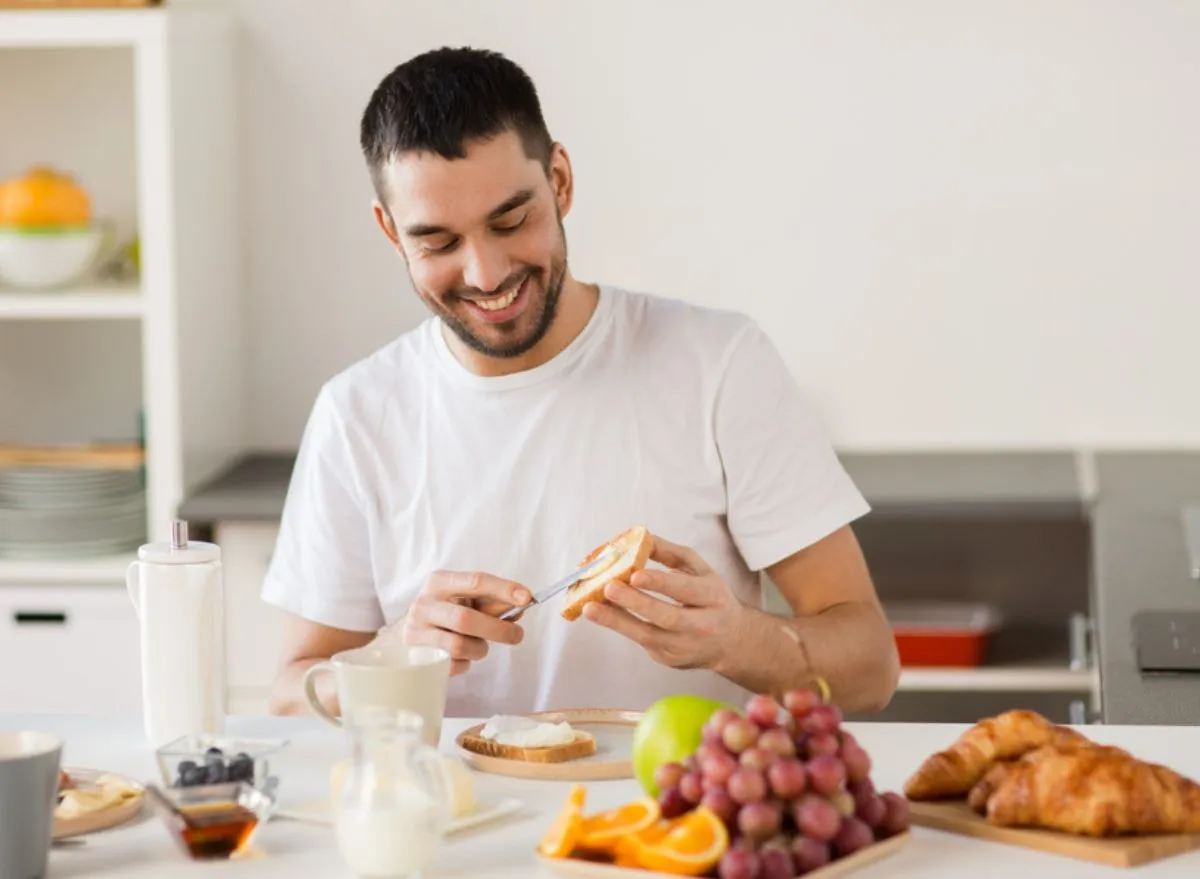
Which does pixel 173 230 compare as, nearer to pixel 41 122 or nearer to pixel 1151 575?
pixel 41 122

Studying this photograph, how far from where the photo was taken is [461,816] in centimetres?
141

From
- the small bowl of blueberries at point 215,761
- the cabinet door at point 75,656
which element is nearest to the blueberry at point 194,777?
the small bowl of blueberries at point 215,761

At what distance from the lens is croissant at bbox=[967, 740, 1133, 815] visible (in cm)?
138

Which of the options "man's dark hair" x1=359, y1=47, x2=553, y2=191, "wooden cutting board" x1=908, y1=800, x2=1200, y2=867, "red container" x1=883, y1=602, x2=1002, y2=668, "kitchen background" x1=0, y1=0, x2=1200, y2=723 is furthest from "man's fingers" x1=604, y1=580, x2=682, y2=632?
"kitchen background" x1=0, y1=0, x2=1200, y2=723

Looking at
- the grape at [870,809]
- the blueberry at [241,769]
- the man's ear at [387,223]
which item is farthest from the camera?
the man's ear at [387,223]

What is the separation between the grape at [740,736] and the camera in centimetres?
125

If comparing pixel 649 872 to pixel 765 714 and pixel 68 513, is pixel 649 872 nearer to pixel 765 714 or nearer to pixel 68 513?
pixel 765 714

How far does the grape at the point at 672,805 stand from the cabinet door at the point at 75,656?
82.2 inches

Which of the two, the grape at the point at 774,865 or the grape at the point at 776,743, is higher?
the grape at the point at 776,743

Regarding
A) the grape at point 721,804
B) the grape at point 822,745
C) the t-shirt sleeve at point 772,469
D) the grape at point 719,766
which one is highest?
the t-shirt sleeve at point 772,469

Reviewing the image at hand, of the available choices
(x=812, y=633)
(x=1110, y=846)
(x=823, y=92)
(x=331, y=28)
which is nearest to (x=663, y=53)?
(x=823, y=92)

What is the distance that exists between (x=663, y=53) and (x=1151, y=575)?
1525 mm

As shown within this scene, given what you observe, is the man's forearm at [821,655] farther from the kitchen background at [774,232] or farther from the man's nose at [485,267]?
the kitchen background at [774,232]

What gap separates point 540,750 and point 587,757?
0.05 m
